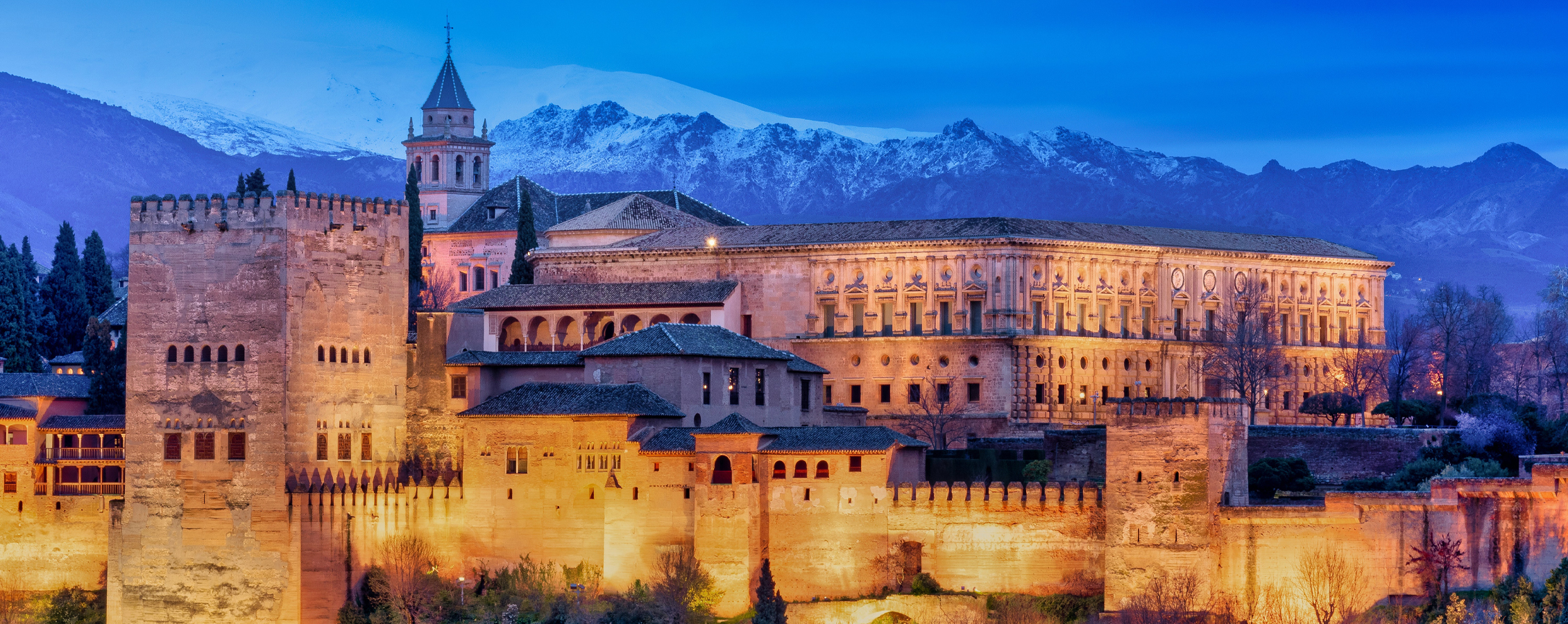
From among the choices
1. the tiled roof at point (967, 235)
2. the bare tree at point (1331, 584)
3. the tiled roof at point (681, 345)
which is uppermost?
the tiled roof at point (967, 235)

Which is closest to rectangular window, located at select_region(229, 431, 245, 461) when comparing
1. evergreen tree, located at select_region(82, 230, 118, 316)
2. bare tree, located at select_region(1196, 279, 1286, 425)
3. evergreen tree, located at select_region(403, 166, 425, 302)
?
evergreen tree, located at select_region(403, 166, 425, 302)

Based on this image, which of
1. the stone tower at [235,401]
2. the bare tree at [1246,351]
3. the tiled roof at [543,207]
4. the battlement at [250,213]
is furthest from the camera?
the tiled roof at [543,207]

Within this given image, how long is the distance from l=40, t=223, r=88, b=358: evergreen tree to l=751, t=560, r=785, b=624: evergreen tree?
4054cm

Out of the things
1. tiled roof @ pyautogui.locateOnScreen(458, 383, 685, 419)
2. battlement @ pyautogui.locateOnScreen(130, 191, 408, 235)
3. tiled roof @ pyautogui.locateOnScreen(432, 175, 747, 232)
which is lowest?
tiled roof @ pyautogui.locateOnScreen(458, 383, 685, 419)

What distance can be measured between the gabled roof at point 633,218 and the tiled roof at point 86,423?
88.3 feet

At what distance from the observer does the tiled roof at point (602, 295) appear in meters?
81.4

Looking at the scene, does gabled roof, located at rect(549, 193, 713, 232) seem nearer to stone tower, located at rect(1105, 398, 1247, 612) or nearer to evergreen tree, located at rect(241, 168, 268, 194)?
evergreen tree, located at rect(241, 168, 268, 194)

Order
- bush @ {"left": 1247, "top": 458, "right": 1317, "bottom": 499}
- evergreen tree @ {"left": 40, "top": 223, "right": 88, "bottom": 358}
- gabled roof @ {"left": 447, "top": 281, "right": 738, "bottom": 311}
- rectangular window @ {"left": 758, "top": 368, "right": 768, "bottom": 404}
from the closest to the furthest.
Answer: bush @ {"left": 1247, "top": 458, "right": 1317, "bottom": 499}, rectangular window @ {"left": 758, "top": 368, "right": 768, "bottom": 404}, gabled roof @ {"left": 447, "top": 281, "right": 738, "bottom": 311}, evergreen tree @ {"left": 40, "top": 223, "right": 88, "bottom": 358}

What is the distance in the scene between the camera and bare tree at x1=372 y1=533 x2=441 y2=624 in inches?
2452

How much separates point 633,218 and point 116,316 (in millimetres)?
21818

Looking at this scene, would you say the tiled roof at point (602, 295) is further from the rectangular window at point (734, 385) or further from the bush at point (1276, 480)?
the bush at point (1276, 480)

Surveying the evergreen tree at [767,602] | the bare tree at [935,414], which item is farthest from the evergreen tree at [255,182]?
the evergreen tree at [767,602]

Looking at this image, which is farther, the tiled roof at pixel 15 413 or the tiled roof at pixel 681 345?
the tiled roof at pixel 15 413

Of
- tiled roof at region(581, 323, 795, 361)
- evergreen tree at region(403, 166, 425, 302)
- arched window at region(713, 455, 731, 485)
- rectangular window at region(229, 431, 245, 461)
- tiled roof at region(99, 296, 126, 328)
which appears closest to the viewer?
arched window at region(713, 455, 731, 485)
